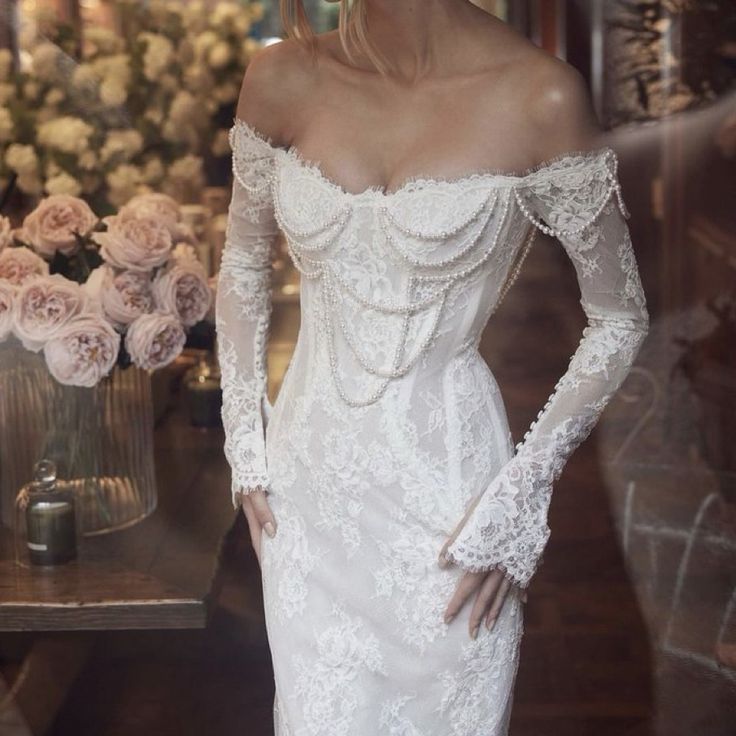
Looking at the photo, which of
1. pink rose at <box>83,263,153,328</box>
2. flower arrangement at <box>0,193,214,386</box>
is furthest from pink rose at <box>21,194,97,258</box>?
pink rose at <box>83,263,153,328</box>

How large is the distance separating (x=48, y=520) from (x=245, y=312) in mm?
625

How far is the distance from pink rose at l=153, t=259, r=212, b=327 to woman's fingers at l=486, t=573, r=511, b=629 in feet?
3.19

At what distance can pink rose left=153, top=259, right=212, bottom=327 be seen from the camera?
2580 millimetres

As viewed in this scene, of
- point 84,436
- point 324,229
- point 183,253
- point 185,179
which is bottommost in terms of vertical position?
point 84,436

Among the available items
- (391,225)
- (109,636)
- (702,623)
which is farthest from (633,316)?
(109,636)

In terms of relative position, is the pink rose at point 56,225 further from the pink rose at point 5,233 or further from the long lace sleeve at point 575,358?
the long lace sleeve at point 575,358

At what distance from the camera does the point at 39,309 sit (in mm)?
2455

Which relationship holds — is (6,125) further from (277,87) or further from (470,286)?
(470,286)

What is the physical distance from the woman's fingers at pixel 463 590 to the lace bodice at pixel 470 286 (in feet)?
0.10

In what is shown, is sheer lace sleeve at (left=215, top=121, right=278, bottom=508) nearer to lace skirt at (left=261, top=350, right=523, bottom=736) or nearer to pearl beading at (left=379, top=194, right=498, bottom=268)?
lace skirt at (left=261, top=350, right=523, bottom=736)

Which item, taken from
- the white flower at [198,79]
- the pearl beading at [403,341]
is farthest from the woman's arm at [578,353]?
the white flower at [198,79]

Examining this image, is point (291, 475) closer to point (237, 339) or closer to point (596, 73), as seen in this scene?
point (237, 339)

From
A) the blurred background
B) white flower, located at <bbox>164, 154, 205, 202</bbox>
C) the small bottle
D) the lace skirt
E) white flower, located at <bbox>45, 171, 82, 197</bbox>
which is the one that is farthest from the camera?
white flower, located at <bbox>164, 154, 205, 202</bbox>

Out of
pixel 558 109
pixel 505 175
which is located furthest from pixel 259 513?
pixel 558 109
